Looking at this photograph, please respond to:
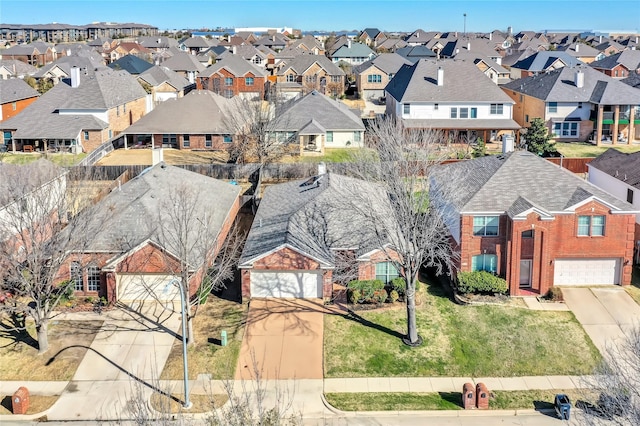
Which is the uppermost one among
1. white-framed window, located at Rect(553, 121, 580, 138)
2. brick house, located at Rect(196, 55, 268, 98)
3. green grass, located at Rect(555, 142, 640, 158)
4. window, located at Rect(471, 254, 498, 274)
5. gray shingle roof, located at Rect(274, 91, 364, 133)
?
brick house, located at Rect(196, 55, 268, 98)

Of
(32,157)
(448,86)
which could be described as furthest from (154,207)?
(448,86)

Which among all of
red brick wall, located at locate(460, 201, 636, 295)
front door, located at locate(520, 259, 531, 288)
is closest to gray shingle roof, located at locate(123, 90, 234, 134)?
red brick wall, located at locate(460, 201, 636, 295)

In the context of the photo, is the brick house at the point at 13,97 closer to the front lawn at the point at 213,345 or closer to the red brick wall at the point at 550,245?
the front lawn at the point at 213,345

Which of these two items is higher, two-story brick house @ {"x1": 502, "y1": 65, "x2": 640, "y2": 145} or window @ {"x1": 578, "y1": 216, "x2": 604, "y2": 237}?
two-story brick house @ {"x1": 502, "y1": 65, "x2": 640, "y2": 145}

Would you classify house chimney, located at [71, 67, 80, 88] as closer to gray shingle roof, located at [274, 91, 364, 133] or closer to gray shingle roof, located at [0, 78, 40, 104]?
gray shingle roof, located at [0, 78, 40, 104]

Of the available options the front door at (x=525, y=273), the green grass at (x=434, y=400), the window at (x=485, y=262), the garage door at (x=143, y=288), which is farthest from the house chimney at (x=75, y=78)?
the green grass at (x=434, y=400)

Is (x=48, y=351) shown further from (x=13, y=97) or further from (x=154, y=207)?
(x=13, y=97)

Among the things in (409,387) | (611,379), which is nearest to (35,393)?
(409,387)
